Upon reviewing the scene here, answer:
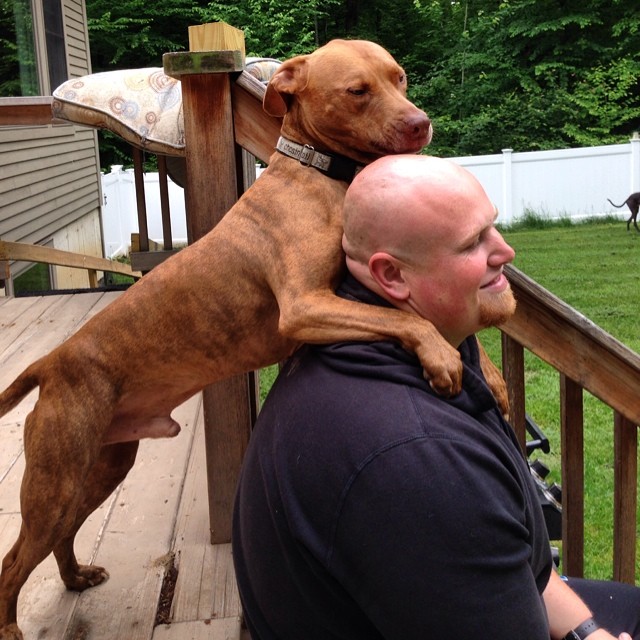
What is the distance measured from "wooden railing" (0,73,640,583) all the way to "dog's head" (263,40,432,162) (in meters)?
0.49

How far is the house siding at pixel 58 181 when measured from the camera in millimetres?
8812

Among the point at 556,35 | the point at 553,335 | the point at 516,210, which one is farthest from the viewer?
the point at 556,35

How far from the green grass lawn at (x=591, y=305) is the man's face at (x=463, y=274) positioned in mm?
2874

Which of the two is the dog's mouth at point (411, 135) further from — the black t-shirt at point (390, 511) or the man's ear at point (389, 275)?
the black t-shirt at point (390, 511)

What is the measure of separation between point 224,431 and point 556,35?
20.8 meters

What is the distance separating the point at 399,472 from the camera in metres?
1.26

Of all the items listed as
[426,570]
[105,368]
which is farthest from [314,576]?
[105,368]

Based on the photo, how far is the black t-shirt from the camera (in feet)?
4.13

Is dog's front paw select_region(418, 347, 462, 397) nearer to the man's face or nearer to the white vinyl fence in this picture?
the man's face

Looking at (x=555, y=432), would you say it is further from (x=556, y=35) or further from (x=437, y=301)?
(x=556, y=35)

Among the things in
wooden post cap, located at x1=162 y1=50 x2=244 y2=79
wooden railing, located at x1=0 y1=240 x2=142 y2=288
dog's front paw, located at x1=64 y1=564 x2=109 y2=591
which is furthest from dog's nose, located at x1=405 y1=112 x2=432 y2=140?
wooden railing, located at x1=0 y1=240 x2=142 y2=288

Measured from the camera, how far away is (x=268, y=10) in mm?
21750

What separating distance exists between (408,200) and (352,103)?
42 cm

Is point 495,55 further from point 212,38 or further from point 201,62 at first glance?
point 201,62
